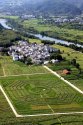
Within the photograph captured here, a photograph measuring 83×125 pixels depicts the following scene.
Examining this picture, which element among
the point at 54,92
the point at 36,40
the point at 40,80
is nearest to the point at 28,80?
the point at 40,80

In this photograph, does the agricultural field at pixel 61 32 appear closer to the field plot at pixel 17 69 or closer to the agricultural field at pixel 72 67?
the agricultural field at pixel 72 67

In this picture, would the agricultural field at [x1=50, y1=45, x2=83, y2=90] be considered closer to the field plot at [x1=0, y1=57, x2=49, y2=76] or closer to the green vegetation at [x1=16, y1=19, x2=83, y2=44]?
the field plot at [x1=0, y1=57, x2=49, y2=76]

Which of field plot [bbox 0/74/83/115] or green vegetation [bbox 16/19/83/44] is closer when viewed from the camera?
field plot [bbox 0/74/83/115]

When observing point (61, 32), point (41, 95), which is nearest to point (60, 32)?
point (61, 32)

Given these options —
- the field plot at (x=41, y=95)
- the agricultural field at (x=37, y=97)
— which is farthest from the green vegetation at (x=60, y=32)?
the field plot at (x=41, y=95)

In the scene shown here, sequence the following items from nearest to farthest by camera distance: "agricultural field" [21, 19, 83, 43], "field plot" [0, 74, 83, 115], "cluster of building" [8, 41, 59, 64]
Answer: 1. "field plot" [0, 74, 83, 115]
2. "cluster of building" [8, 41, 59, 64]
3. "agricultural field" [21, 19, 83, 43]

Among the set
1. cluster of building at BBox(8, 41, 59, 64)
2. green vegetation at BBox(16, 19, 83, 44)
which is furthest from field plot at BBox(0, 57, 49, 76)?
green vegetation at BBox(16, 19, 83, 44)

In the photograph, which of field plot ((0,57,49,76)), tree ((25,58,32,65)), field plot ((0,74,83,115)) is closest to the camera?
field plot ((0,74,83,115))
